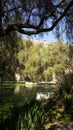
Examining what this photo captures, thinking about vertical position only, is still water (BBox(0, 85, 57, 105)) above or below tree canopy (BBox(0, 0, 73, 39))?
below

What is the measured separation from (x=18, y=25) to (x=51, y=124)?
10.2 feet

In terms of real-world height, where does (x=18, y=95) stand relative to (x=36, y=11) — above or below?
below

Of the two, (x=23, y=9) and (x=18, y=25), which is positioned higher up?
(x=23, y=9)

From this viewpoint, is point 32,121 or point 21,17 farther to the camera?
point 21,17

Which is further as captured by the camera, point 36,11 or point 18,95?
point 18,95

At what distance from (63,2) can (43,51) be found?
5360 centimetres

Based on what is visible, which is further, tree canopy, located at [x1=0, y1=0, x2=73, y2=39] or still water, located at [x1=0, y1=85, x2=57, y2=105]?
still water, located at [x1=0, y1=85, x2=57, y2=105]

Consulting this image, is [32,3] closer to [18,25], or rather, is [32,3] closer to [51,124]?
[18,25]

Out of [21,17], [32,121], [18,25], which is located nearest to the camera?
[32,121]

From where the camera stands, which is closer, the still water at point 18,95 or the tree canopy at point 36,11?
the tree canopy at point 36,11

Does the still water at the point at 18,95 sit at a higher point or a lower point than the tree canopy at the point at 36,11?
lower

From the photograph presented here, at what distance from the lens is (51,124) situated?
7633 millimetres

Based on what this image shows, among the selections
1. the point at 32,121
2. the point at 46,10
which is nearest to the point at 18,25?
the point at 46,10

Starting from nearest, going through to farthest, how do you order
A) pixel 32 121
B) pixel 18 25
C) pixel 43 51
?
pixel 32 121 → pixel 18 25 → pixel 43 51
